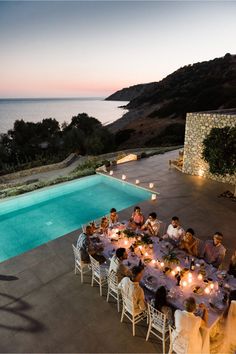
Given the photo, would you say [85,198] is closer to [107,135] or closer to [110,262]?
→ [110,262]

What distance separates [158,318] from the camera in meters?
4.25

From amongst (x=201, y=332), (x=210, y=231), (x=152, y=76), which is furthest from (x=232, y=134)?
(x=152, y=76)

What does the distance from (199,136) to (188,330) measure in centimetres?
1076

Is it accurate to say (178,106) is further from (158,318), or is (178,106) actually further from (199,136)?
(158,318)

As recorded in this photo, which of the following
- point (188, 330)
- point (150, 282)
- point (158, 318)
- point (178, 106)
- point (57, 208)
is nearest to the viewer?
point (188, 330)

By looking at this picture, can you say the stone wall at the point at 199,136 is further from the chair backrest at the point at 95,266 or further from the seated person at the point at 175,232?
the chair backrest at the point at 95,266

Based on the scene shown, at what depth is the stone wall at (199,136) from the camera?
12.1 m

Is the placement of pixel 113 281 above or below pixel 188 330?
below

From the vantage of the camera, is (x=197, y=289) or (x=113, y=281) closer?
(x=197, y=289)

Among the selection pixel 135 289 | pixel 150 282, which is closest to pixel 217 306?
pixel 150 282

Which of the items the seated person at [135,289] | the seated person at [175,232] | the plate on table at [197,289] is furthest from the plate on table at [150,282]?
the seated person at [175,232]

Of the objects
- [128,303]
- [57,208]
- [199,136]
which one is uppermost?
[199,136]

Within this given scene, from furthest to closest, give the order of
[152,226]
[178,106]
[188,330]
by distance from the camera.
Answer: [178,106] → [152,226] → [188,330]

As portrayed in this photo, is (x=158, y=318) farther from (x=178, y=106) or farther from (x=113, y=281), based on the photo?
(x=178, y=106)
